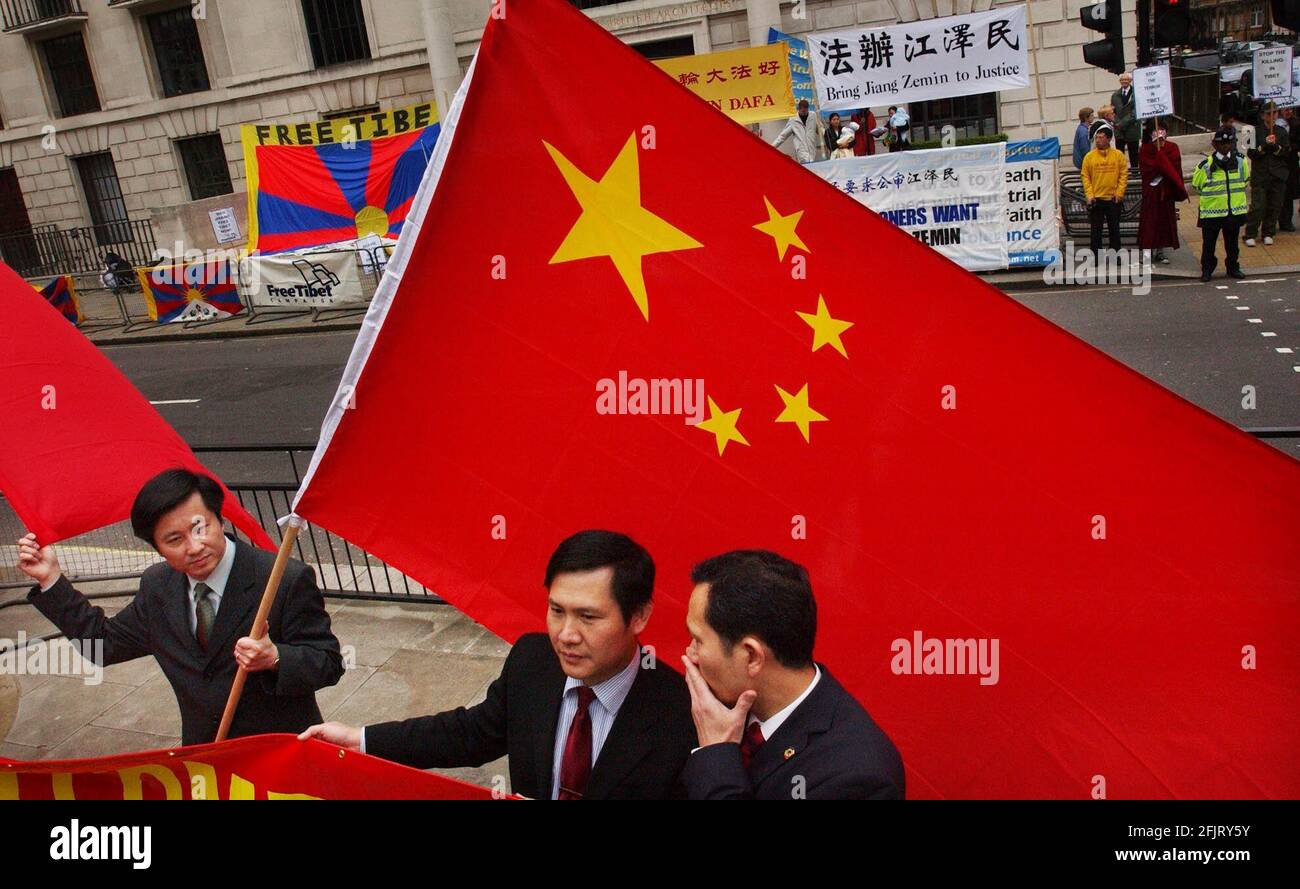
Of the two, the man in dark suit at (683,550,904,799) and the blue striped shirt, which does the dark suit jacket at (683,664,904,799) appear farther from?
the blue striped shirt

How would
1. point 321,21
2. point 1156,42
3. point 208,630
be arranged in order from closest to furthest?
point 208,630
point 1156,42
point 321,21

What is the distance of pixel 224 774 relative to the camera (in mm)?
2910

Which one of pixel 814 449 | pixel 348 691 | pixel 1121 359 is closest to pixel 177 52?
pixel 1121 359

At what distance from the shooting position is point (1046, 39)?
22703 millimetres

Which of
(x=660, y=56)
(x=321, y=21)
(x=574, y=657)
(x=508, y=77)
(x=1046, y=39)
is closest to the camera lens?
(x=574, y=657)

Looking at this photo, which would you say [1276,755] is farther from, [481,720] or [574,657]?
[481,720]

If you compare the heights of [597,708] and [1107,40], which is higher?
[1107,40]

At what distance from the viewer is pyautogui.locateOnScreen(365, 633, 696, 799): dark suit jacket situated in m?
2.73

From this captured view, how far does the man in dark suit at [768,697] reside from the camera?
2400 mm

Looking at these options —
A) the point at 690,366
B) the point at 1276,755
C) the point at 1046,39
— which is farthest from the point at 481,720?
the point at 1046,39

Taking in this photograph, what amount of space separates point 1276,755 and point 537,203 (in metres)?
2.57

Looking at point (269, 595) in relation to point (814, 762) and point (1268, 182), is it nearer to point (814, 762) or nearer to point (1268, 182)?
point (814, 762)

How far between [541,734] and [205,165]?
3217 centimetres

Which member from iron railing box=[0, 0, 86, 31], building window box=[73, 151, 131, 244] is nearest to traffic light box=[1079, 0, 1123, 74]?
building window box=[73, 151, 131, 244]
